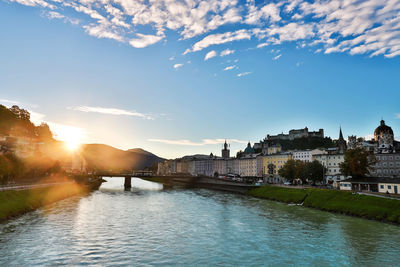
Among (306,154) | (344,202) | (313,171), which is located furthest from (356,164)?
(306,154)

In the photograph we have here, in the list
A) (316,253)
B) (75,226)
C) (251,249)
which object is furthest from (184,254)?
(75,226)

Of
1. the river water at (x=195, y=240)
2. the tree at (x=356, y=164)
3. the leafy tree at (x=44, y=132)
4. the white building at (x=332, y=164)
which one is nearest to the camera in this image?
the river water at (x=195, y=240)

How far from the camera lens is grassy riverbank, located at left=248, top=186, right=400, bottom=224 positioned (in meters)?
42.2

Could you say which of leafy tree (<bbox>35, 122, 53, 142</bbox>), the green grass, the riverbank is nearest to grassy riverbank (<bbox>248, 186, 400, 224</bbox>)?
the green grass

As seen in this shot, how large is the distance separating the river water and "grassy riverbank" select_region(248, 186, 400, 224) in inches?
95.0

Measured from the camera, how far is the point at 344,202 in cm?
5238

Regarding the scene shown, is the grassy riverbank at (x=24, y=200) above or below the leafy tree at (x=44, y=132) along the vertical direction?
below

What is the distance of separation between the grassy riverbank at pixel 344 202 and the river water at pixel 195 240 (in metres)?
2.41

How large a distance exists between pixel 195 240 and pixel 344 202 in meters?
32.9

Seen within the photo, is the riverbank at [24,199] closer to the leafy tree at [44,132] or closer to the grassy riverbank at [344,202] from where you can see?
the grassy riverbank at [344,202]

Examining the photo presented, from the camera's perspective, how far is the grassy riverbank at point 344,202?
42.2 m

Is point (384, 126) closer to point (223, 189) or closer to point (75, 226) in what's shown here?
point (223, 189)

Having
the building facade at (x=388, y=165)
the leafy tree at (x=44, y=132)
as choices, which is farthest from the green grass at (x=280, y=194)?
the leafy tree at (x=44, y=132)

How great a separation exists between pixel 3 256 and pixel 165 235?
1531cm
